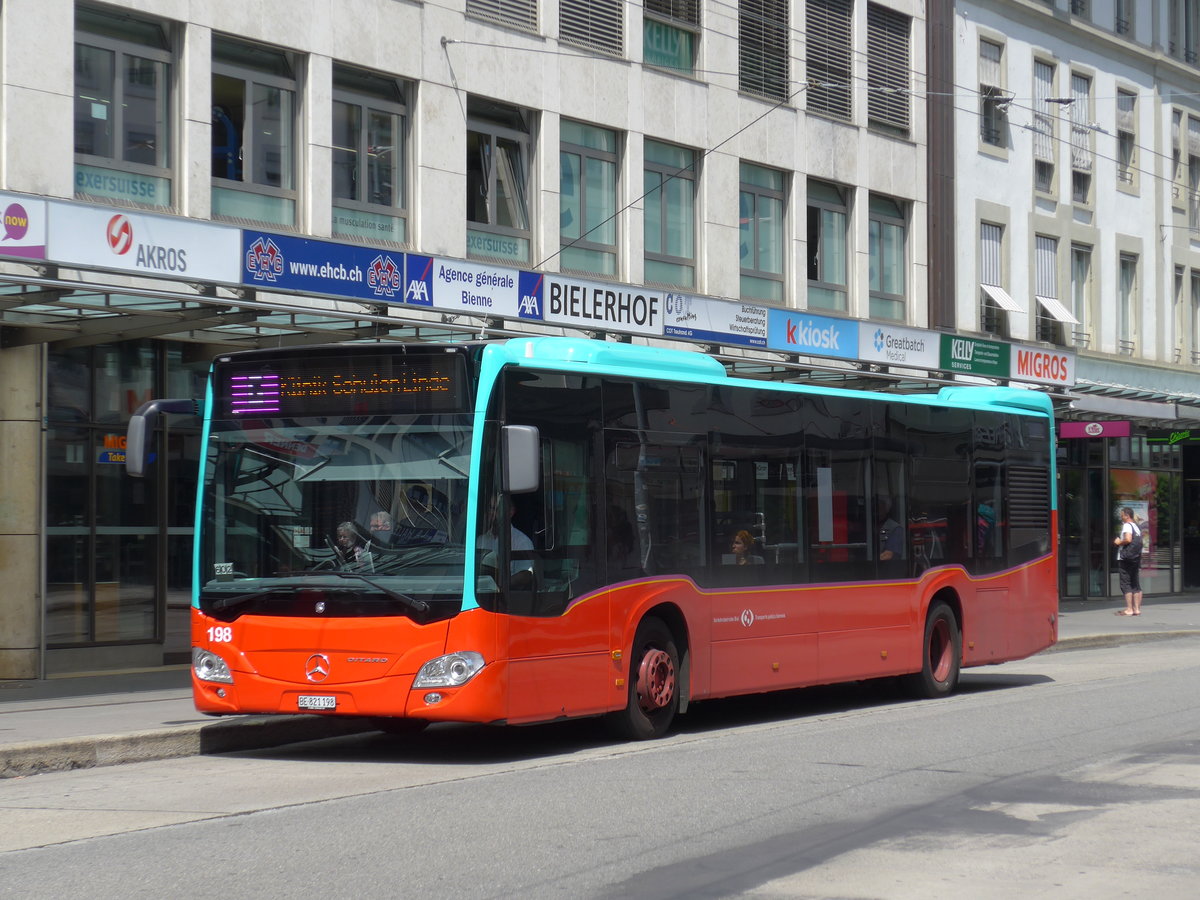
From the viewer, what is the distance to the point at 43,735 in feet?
39.4

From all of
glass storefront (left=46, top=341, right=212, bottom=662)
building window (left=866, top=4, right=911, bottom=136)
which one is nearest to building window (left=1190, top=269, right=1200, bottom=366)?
building window (left=866, top=4, right=911, bottom=136)

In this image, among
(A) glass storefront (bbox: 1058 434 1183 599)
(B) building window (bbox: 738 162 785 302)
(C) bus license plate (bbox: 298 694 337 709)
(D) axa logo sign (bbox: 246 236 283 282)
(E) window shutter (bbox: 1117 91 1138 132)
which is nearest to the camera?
(C) bus license plate (bbox: 298 694 337 709)

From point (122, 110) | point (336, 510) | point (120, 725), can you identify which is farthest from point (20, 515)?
point (336, 510)

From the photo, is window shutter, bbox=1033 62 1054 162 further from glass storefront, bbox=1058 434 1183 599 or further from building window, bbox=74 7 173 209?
building window, bbox=74 7 173 209

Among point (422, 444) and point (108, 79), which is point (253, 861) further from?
point (108, 79)

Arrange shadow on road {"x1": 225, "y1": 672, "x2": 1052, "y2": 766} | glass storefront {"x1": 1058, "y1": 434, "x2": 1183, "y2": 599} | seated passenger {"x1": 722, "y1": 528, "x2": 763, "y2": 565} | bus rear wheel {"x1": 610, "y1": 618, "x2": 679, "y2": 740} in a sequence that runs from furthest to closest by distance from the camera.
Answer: glass storefront {"x1": 1058, "y1": 434, "x2": 1183, "y2": 599} < seated passenger {"x1": 722, "y1": 528, "x2": 763, "y2": 565} < bus rear wheel {"x1": 610, "y1": 618, "x2": 679, "y2": 740} < shadow on road {"x1": 225, "y1": 672, "x2": 1052, "y2": 766}

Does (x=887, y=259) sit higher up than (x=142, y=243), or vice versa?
(x=887, y=259)

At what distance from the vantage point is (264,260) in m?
16.4

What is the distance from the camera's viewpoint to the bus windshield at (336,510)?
36.6 feet

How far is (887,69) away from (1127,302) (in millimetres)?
10495

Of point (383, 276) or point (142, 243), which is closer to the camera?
point (142, 243)

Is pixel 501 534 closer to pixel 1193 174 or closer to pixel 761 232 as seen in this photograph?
pixel 761 232

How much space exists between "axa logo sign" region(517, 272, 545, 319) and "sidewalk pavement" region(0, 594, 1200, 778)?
5.46 metres

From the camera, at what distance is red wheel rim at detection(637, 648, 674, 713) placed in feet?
41.3
